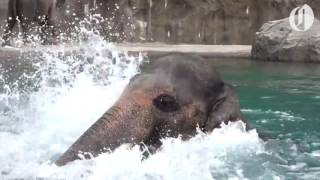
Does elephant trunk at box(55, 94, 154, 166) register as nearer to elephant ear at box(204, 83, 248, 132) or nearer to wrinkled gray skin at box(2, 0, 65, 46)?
elephant ear at box(204, 83, 248, 132)

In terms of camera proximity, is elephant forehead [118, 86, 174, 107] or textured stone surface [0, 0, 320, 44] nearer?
elephant forehead [118, 86, 174, 107]

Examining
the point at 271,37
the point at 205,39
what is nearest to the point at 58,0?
the point at 205,39

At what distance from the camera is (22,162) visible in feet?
18.0

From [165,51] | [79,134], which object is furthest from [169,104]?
[165,51]

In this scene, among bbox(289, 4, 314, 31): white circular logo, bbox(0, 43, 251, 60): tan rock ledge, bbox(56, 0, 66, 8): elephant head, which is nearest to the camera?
bbox(0, 43, 251, 60): tan rock ledge

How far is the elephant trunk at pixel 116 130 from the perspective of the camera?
15.6ft

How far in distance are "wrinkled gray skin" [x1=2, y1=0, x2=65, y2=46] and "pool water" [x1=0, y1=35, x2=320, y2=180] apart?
281 inches

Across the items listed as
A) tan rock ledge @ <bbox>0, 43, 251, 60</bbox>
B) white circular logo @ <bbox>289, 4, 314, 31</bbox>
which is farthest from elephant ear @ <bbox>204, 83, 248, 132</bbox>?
white circular logo @ <bbox>289, 4, 314, 31</bbox>

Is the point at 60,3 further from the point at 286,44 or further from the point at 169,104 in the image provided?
the point at 169,104

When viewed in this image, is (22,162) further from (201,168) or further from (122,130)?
(201,168)

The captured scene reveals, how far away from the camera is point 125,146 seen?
4.92 meters

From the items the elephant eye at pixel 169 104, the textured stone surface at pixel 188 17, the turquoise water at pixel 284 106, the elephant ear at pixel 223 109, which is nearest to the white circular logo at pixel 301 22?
the turquoise water at pixel 284 106

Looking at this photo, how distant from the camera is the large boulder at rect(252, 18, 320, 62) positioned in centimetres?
1725

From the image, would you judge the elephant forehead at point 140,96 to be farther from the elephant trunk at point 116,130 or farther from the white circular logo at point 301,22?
the white circular logo at point 301,22
